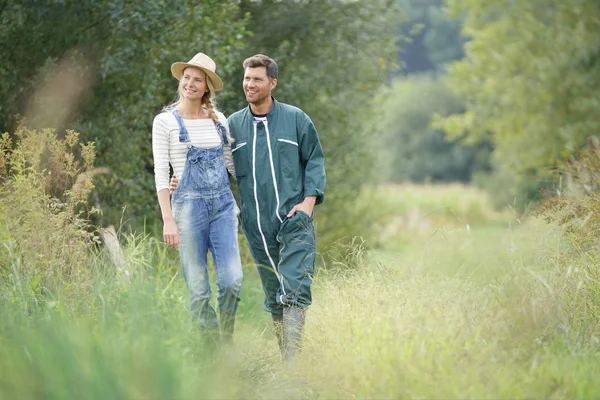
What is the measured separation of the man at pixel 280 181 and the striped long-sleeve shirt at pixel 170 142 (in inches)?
13.5

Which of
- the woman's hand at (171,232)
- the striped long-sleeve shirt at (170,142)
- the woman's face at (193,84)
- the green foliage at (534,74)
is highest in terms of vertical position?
the woman's face at (193,84)

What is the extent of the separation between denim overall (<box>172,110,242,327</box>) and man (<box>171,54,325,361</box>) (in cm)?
32

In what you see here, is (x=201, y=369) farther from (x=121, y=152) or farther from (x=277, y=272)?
(x=121, y=152)

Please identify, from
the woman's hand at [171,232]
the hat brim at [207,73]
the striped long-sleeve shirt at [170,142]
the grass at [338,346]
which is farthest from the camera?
the hat brim at [207,73]

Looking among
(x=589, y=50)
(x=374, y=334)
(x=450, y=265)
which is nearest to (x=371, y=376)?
(x=374, y=334)

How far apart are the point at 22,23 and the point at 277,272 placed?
13.4 ft

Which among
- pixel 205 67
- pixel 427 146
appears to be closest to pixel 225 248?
pixel 205 67

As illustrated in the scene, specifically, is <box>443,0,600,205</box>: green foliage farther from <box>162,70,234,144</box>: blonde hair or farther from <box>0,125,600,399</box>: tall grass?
<box>162,70,234,144</box>: blonde hair

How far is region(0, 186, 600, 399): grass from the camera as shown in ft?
15.6

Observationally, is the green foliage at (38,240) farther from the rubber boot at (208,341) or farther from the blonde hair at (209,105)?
the rubber boot at (208,341)

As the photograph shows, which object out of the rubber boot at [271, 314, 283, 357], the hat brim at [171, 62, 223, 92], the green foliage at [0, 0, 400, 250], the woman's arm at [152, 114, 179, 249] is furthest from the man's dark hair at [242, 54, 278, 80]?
the green foliage at [0, 0, 400, 250]

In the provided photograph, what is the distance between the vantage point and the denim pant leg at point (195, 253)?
619 cm

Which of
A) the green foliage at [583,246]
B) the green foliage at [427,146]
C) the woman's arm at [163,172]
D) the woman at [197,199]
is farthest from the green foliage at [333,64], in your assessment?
the green foliage at [427,146]

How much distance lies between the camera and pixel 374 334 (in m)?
5.30
